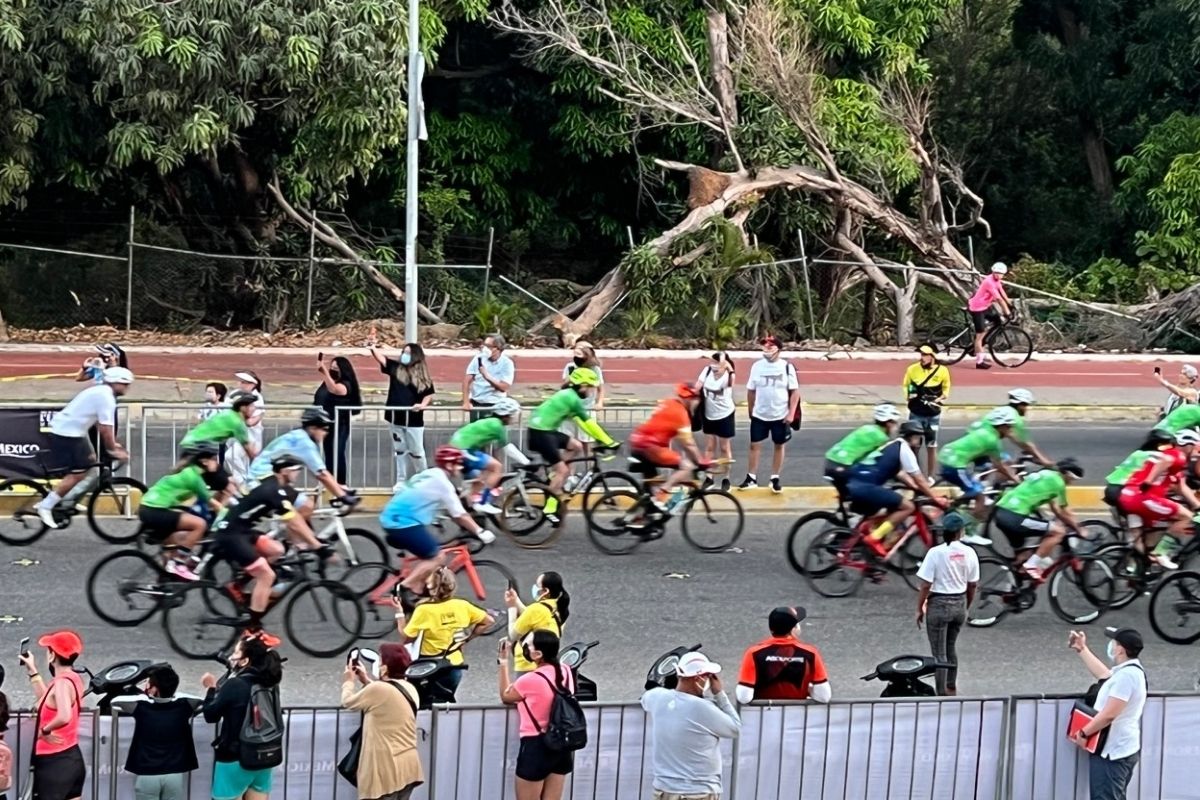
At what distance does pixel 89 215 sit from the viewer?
111 ft

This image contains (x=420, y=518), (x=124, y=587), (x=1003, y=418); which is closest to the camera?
(x=420, y=518)

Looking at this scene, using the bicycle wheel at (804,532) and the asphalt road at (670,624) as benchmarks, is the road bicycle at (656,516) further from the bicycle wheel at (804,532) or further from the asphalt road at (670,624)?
the bicycle wheel at (804,532)

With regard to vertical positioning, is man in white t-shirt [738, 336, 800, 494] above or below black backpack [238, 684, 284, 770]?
above

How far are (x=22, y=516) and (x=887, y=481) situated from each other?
313 inches

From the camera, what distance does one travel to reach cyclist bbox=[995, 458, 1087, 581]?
43.3ft

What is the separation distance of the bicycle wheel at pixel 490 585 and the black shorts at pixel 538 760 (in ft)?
11.4

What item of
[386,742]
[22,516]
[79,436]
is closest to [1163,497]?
[386,742]

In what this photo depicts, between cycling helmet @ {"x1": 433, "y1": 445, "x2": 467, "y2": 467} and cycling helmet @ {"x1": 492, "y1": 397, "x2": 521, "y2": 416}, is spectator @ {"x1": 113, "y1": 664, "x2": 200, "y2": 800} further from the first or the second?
cycling helmet @ {"x1": 492, "y1": 397, "x2": 521, "y2": 416}

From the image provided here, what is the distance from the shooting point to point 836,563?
1417cm

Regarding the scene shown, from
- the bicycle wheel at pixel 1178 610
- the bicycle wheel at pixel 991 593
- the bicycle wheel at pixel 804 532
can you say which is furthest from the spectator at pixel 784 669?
the bicycle wheel at pixel 1178 610

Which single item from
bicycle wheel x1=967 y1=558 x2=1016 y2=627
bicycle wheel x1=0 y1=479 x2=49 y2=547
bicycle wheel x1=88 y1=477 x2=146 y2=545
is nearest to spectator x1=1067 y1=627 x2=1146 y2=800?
bicycle wheel x1=967 y1=558 x2=1016 y2=627

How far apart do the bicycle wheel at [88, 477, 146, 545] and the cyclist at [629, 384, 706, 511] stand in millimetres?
4680

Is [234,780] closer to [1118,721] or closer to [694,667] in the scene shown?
[694,667]

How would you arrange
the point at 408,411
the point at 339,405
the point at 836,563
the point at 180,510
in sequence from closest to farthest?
the point at 180,510 → the point at 836,563 → the point at 408,411 → the point at 339,405
